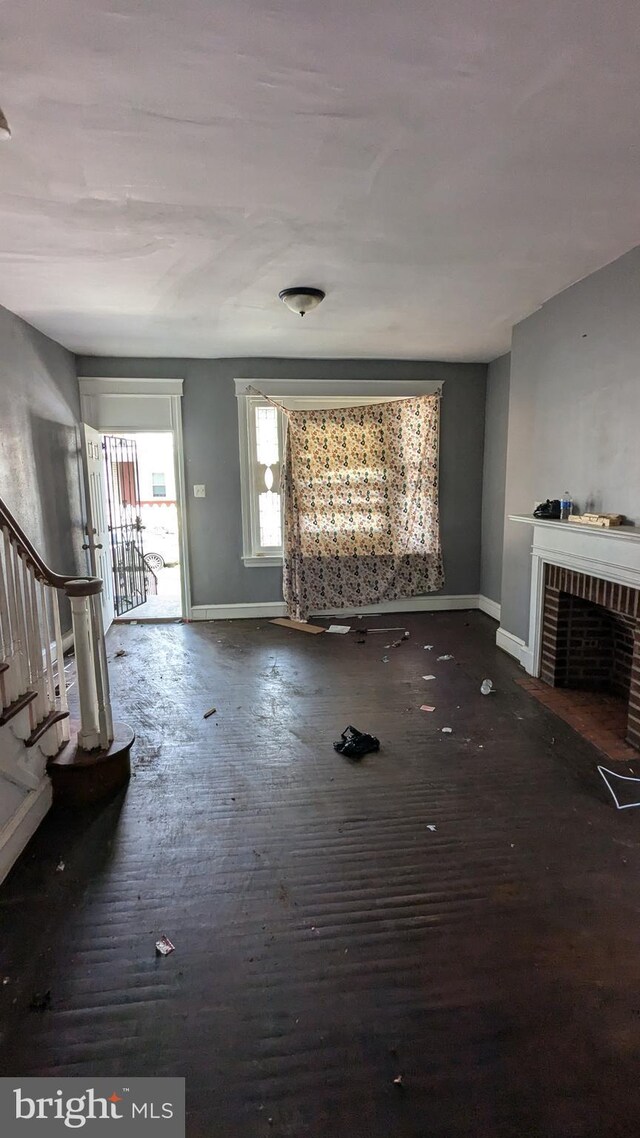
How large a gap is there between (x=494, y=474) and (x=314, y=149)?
3.85 metres

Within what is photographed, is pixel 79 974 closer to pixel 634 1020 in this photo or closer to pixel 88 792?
pixel 88 792

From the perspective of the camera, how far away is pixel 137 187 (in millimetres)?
2096

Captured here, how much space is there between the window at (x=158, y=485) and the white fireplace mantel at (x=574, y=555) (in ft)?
29.2

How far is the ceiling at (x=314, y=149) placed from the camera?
1369mm

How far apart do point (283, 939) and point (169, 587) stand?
5.86 m

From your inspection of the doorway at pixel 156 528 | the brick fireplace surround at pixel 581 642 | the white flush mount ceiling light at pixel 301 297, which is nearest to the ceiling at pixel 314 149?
the white flush mount ceiling light at pixel 301 297

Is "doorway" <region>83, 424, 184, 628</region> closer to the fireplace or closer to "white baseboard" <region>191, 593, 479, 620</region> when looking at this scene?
"white baseboard" <region>191, 593, 479, 620</region>

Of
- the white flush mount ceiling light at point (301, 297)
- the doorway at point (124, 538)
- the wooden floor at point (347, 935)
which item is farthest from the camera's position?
the doorway at point (124, 538)

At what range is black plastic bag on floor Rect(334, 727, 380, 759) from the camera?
9.25 ft

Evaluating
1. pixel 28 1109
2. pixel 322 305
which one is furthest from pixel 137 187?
pixel 28 1109

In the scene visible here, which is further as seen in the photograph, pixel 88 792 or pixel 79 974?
pixel 88 792

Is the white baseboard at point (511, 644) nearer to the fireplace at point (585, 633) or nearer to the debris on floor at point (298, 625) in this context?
the fireplace at point (585, 633)

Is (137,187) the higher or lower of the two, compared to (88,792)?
higher

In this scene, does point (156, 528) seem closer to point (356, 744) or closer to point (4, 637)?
point (356, 744)
